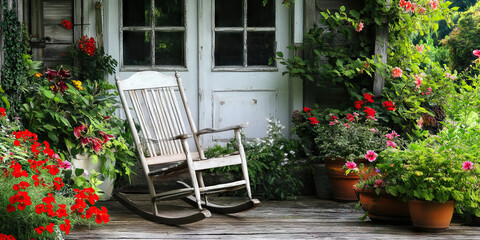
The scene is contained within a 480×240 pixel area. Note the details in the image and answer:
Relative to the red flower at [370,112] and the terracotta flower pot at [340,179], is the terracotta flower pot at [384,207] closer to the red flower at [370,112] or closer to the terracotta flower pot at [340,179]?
the terracotta flower pot at [340,179]

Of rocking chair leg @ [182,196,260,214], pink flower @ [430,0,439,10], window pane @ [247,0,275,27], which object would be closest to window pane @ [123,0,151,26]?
window pane @ [247,0,275,27]

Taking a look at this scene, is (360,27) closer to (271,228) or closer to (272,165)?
(272,165)

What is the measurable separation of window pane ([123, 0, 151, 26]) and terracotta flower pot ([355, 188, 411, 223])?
265 cm

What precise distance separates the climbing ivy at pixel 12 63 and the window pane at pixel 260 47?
6.97 feet

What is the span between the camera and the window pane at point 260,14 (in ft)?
19.9

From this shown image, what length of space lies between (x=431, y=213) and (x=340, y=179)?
1.28m

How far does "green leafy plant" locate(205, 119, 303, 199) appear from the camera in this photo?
552 cm

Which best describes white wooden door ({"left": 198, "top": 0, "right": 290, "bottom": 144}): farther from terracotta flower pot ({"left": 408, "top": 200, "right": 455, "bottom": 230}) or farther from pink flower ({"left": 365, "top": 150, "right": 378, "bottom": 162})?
terracotta flower pot ({"left": 408, "top": 200, "right": 455, "bottom": 230})

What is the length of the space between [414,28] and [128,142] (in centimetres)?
276

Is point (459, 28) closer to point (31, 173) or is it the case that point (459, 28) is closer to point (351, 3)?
point (351, 3)

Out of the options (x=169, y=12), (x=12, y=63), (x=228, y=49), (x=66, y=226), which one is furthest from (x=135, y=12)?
(x=66, y=226)

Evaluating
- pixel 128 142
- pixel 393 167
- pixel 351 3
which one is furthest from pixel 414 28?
pixel 128 142

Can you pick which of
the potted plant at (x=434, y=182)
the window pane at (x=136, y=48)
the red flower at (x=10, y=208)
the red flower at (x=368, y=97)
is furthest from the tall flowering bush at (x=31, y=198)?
the red flower at (x=368, y=97)

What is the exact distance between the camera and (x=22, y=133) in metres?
3.99
